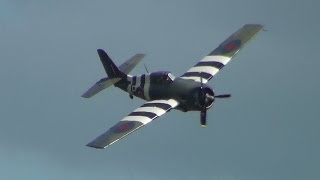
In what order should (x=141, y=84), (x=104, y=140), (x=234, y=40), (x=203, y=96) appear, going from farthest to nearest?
(x=234, y=40) → (x=141, y=84) → (x=203, y=96) → (x=104, y=140)

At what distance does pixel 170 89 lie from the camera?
3474 inches

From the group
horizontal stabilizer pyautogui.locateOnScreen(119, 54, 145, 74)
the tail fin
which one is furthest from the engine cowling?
horizontal stabilizer pyautogui.locateOnScreen(119, 54, 145, 74)

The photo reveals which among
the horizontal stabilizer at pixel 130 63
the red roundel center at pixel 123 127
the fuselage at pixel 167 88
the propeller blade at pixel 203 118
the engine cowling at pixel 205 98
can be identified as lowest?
the red roundel center at pixel 123 127

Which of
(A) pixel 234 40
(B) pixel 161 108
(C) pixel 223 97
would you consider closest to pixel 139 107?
(B) pixel 161 108

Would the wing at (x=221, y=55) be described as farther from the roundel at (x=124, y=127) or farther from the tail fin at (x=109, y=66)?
the roundel at (x=124, y=127)

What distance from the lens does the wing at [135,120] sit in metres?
80.0

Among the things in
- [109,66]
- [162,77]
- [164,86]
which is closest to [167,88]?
[164,86]

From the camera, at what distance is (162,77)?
8944 centimetres

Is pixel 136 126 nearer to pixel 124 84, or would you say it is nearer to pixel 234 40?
pixel 124 84

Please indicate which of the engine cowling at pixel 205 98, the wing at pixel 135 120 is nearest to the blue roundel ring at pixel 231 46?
the engine cowling at pixel 205 98

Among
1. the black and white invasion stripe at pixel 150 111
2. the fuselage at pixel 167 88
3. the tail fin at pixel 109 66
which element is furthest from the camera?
the tail fin at pixel 109 66

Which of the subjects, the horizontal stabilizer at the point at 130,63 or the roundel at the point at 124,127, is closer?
the roundel at the point at 124,127

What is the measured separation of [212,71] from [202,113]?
29.8 feet

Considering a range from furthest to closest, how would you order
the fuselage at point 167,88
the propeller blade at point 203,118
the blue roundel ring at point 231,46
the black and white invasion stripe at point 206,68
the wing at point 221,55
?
the blue roundel ring at point 231,46
the wing at point 221,55
the black and white invasion stripe at point 206,68
the propeller blade at point 203,118
the fuselage at point 167,88
